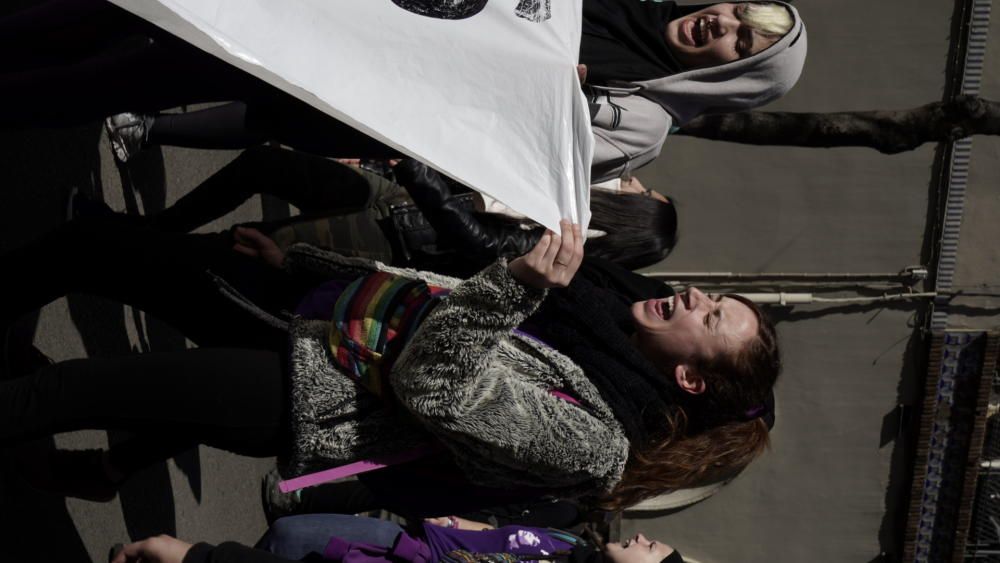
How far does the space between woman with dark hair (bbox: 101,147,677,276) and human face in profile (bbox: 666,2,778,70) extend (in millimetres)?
646

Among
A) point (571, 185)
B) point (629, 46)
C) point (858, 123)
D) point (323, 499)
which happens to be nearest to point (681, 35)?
point (629, 46)

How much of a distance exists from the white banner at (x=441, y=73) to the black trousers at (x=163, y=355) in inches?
30.2

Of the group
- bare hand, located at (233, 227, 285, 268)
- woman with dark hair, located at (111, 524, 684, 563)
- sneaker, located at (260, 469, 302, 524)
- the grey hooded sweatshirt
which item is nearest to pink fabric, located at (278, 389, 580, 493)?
bare hand, located at (233, 227, 285, 268)

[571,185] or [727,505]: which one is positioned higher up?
[571,185]

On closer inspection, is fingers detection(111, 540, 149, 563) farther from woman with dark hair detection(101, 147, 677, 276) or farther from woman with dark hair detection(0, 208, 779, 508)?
woman with dark hair detection(101, 147, 677, 276)

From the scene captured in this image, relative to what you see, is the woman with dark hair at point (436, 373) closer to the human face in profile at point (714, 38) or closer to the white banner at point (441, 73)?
the white banner at point (441, 73)

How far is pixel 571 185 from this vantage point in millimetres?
1988

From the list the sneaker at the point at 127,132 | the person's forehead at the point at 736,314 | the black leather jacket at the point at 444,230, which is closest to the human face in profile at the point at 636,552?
the black leather jacket at the point at 444,230

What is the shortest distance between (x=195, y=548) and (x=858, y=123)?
2.88m

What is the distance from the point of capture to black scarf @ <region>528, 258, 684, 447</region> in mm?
2105

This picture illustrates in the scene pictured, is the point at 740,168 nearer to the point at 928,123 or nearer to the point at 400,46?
the point at 928,123

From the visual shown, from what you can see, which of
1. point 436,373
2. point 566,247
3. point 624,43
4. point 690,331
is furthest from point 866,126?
point 436,373

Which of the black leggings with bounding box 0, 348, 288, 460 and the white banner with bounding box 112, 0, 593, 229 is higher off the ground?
the white banner with bounding box 112, 0, 593, 229

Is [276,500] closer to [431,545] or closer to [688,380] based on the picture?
[431,545]
